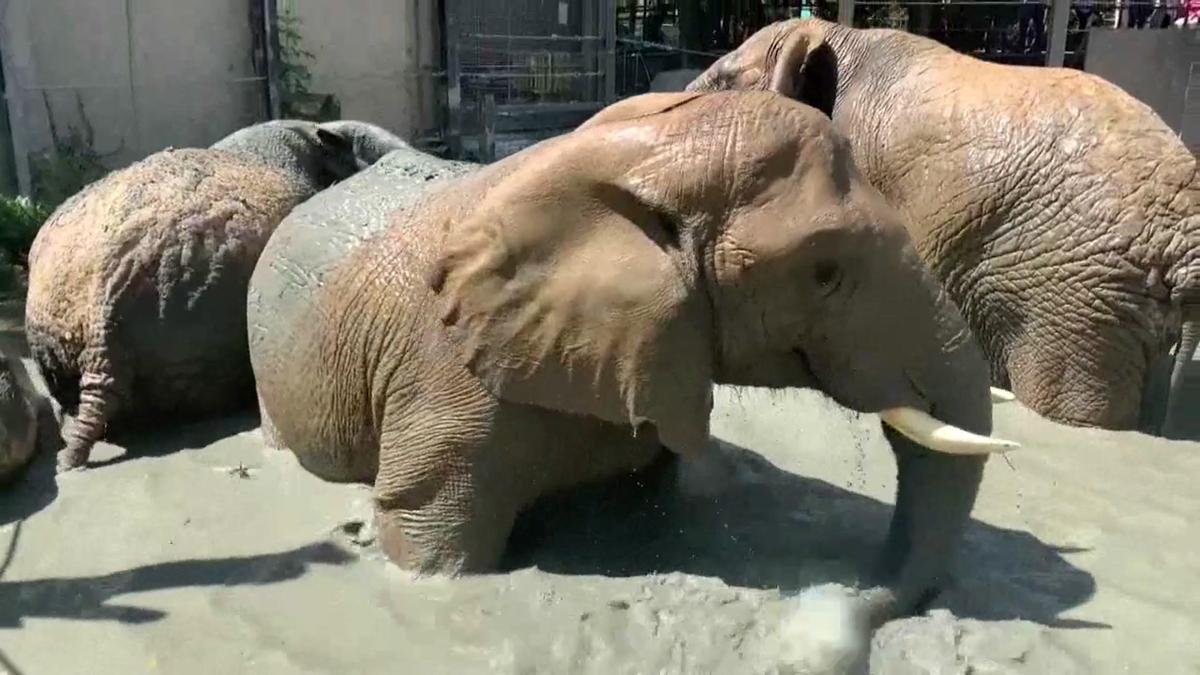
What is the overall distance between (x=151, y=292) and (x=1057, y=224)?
13.2 feet

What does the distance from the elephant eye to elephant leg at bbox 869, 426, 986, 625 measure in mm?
583

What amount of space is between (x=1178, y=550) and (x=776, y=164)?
2277mm

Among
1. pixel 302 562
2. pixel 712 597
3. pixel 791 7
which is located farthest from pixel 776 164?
pixel 791 7

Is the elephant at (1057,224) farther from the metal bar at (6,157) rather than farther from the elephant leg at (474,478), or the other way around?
the metal bar at (6,157)

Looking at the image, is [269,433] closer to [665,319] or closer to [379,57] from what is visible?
[665,319]

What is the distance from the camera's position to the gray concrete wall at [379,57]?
11.4 metres

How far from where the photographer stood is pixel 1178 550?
419cm

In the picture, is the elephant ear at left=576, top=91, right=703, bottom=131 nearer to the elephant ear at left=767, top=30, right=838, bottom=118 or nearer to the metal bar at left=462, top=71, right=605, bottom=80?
the elephant ear at left=767, top=30, right=838, bottom=118

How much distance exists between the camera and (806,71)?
21.2 feet

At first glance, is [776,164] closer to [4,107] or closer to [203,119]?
[4,107]

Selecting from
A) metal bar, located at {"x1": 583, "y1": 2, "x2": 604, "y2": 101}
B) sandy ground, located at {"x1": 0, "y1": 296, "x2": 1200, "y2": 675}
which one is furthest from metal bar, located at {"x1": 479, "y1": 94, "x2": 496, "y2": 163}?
sandy ground, located at {"x1": 0, "y1": 296, "x2": 1200, "y2": 675}

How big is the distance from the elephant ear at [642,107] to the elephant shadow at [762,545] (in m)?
1.32

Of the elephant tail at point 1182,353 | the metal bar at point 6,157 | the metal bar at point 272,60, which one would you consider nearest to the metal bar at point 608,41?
the metal bar at point 272,60

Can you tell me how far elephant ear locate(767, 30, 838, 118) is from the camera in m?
6.30
